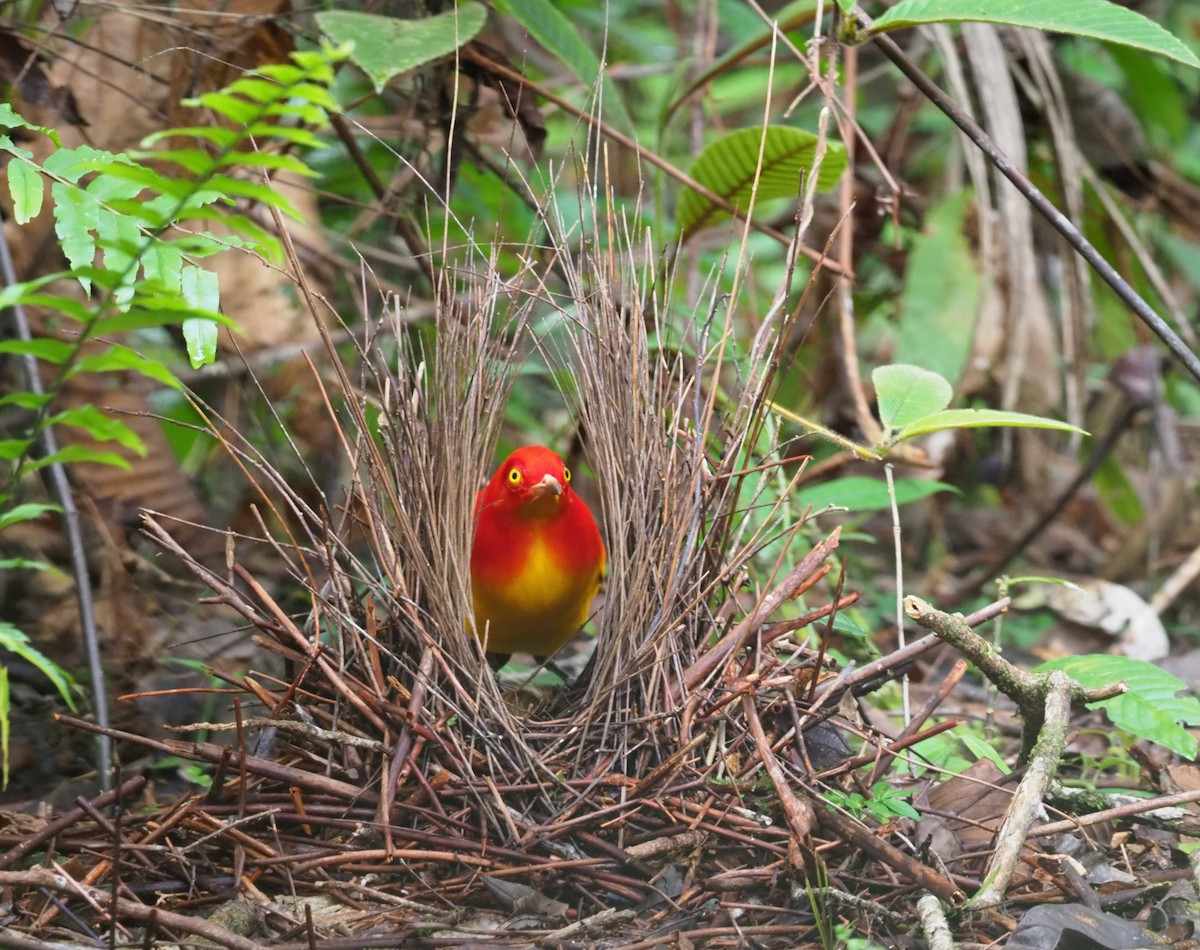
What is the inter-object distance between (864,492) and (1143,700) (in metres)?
1.10

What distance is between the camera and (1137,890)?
2.23 m

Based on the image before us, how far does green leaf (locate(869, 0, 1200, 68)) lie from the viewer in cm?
243

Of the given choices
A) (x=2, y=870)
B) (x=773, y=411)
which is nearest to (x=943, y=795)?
(x=773, y=411)

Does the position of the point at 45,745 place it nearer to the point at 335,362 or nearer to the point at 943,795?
the point at 335,362

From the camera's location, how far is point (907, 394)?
2502mm

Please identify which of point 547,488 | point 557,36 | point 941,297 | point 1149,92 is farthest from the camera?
point 1149,92

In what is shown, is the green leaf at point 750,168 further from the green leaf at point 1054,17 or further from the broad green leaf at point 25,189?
the broad green leaf at point 25,189

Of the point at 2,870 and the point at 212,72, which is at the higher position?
the point at 212,72

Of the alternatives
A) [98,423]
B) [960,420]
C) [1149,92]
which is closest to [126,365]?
[98,423]

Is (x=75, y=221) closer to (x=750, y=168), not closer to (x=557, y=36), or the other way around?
(x=557, y=36)

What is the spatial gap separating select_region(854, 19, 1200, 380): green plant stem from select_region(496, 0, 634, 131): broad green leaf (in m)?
0.93

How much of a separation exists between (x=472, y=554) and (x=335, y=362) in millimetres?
689

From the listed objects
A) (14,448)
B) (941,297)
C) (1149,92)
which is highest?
(1149,92)

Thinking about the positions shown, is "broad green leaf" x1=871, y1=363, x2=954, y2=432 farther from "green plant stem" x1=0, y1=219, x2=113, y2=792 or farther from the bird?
"green plant stem" x1=0, y1=219, x2=113, y2=792
